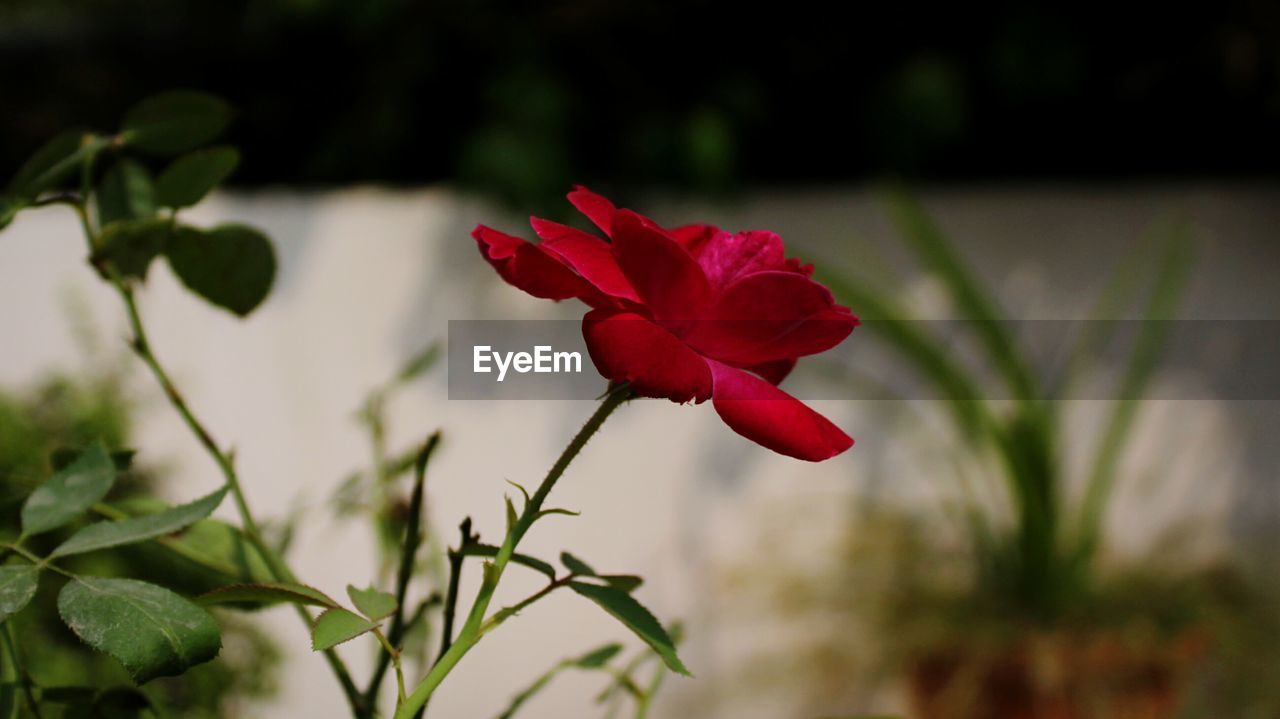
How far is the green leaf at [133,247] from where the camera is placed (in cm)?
25

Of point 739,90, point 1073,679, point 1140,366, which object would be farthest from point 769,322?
point 1140,366

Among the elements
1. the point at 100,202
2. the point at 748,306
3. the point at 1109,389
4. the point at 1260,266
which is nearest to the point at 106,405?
the point at 100,202

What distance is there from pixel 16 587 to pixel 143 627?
1.0 inches

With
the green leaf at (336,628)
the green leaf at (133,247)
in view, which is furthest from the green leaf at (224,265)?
the green leaf at (336,628)

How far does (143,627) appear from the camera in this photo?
0.17 m

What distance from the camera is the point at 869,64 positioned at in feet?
4.55

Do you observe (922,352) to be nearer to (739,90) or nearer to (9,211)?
(739,90)

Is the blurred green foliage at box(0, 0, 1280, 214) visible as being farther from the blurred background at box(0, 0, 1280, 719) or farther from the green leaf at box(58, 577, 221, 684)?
the green leaf at box(58, 577, 221, 684)

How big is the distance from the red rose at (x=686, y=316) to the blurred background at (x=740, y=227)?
1.06 metres

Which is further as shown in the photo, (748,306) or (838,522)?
(838,522)

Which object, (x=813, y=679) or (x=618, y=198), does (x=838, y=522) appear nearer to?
(x=813, y=679)

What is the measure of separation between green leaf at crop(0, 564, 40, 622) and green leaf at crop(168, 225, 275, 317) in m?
0.09

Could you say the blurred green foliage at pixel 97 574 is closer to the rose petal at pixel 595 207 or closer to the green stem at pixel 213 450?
the green stem at pixel 213 450

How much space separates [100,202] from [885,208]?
1.27 meters
